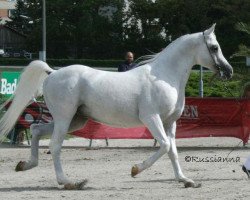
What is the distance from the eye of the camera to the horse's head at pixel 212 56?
11.1 metres

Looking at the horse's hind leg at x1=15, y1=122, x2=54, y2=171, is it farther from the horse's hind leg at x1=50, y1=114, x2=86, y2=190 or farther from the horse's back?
→ the horse's back

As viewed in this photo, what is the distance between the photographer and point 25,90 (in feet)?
38.2

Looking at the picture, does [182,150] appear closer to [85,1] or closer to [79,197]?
[79,197]

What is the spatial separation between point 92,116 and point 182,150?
6285 mm

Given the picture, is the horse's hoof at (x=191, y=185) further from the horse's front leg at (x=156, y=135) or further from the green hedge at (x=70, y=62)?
the green hedge at (x=70, y=62)

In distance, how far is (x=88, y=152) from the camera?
1681cm

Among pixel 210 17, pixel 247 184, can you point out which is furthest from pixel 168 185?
pixel 210 17

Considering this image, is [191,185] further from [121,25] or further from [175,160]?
[121,25]

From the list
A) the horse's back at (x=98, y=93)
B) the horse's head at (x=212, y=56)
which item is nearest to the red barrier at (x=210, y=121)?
the horse's head at (x=212, y=56)

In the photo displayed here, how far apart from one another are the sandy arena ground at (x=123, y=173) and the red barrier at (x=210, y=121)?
0.32m

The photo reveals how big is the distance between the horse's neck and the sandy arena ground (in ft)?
5.06

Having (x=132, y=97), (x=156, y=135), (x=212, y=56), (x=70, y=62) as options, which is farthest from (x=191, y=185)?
(x=70, y=62)

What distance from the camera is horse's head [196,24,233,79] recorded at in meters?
11.1

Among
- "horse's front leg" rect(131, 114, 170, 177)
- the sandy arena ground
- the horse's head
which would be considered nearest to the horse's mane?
the horse's head
